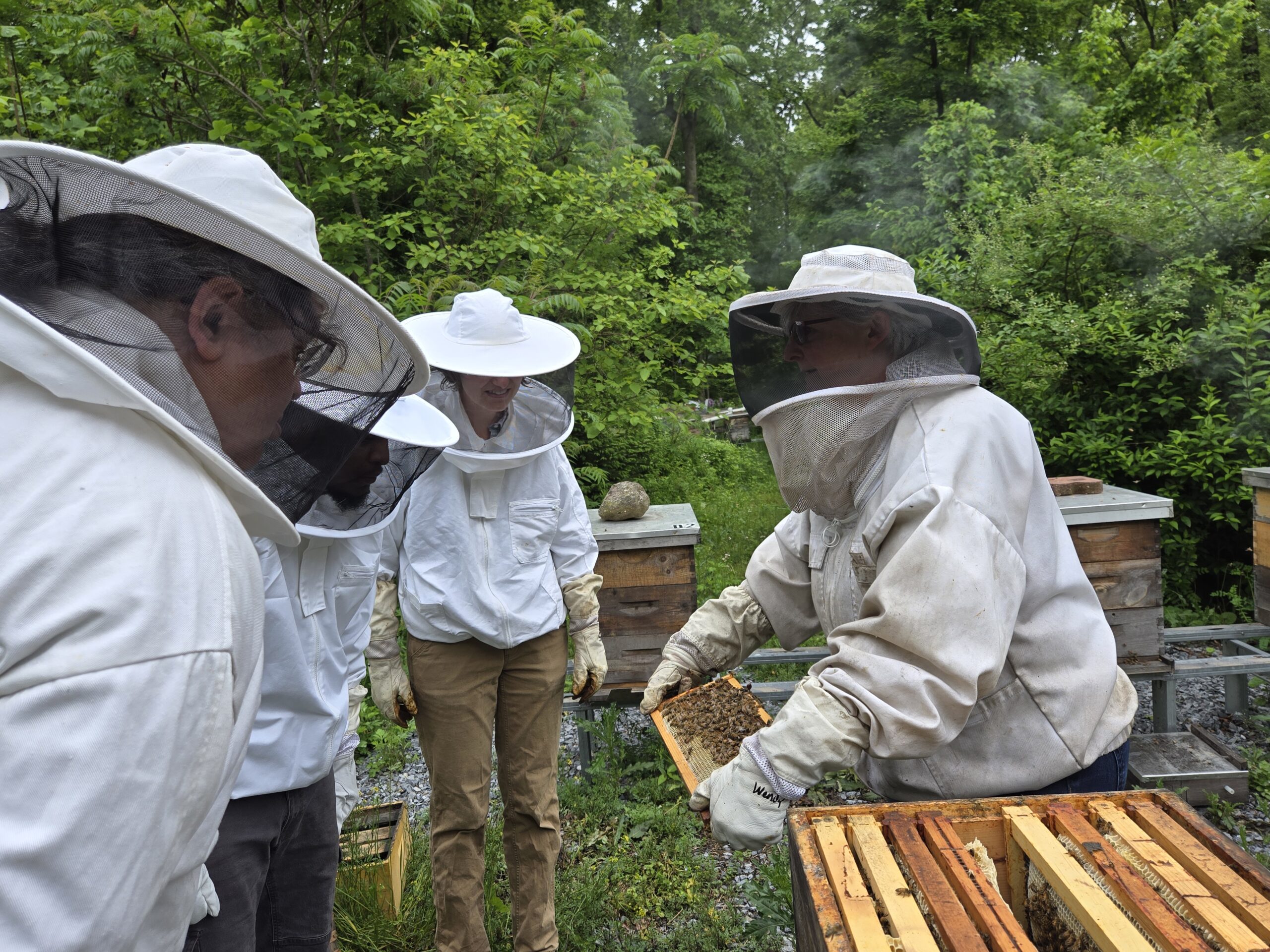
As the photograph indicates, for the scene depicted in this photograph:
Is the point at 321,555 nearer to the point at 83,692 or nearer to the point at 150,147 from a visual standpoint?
the point at 83,692

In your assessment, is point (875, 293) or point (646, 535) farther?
point (646, 535)

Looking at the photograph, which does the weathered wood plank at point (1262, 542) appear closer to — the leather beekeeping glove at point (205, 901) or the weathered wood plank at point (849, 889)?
the weathered wood plank at point (849, 889)

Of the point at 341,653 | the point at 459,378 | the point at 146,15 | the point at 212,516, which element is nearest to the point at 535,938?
the point at 341,653

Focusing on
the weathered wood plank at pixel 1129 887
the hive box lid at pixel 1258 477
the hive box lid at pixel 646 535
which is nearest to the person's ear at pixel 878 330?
the weathered wood plank at pixel 1129 887

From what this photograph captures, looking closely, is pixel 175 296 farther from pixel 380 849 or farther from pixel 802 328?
pixel 380 849

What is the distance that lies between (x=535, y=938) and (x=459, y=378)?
1970mm

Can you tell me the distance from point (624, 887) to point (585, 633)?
107cm

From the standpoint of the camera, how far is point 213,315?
1112 millimetres

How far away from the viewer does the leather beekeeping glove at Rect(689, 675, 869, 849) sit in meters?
1.54

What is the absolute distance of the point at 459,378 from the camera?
2.97 meters

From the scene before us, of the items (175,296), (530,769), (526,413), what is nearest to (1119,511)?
(526,413)

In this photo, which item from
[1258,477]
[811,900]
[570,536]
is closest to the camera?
[811,900]

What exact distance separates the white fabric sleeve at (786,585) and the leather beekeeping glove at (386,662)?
4.82ft

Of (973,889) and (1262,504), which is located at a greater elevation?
(973,889)
